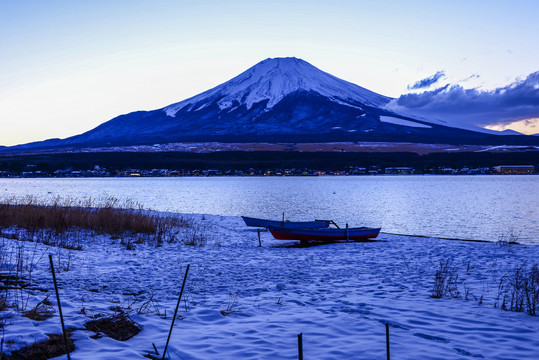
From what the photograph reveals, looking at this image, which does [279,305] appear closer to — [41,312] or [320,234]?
[41,312]

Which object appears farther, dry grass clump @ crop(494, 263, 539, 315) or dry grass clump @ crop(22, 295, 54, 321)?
dry grass clump @ crop(494, 263, 539, 315)

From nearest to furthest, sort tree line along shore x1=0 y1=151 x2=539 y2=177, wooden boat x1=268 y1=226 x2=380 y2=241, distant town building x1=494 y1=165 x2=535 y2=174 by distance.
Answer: wooden boat x1=268 y1=226 x2=380 y2=241 → tree line along shore x1=0 y1=151 x2=539 y2=177 → distant town building x1=494 y1=165 x2=535 y2=174

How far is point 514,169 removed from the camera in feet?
580

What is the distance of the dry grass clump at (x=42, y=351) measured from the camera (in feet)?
17.7

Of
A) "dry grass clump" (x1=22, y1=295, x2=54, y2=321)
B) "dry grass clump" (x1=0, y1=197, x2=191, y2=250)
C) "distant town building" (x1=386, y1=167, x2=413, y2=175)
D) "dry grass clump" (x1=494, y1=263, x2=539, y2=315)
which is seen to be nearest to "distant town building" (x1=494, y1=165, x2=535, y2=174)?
"distant town building" (x1=386, y1=167, x2=413, y2=175)

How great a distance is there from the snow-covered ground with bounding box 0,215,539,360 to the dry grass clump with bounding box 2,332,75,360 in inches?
5.7

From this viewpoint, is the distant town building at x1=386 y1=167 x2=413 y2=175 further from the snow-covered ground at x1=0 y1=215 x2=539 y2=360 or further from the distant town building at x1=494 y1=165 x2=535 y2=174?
the snow-covered ground at x1=0 y1=215 x2=539 y2=360

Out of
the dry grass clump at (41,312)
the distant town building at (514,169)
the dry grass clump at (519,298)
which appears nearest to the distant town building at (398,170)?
the distant town building at (514,169)

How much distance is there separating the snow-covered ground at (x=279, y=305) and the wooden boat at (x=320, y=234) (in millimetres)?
5057

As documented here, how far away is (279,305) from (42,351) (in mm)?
4831

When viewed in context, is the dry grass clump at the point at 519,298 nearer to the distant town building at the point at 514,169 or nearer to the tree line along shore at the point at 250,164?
the tree line along shore at the point at 250,164

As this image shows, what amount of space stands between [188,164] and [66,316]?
173m

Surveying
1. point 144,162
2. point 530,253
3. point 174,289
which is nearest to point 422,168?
point 144,162

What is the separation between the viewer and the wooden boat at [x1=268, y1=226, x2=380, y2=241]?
2203cm
